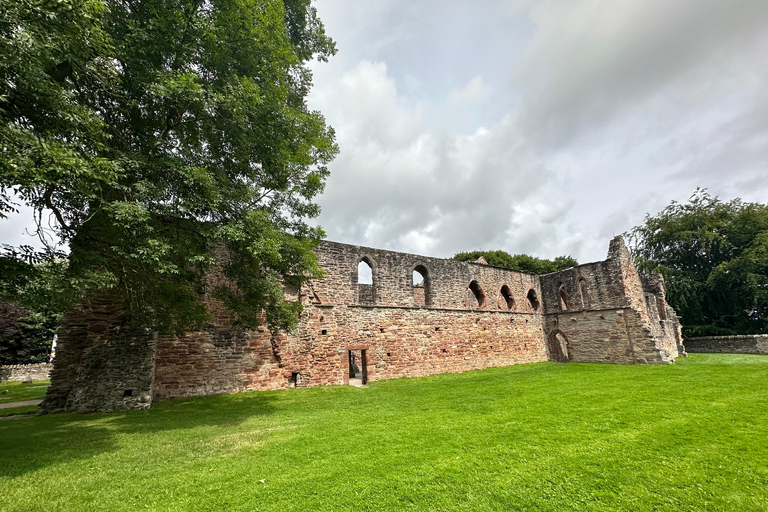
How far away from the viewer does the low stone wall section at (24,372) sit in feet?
76.3

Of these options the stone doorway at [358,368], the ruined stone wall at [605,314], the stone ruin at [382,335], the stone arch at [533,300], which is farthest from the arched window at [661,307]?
the stone doorway at [358,368]

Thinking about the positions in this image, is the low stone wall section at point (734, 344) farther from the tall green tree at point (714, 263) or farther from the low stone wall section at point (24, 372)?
the low stone wall section at point (24, 372)

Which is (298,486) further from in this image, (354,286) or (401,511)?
(354,286)

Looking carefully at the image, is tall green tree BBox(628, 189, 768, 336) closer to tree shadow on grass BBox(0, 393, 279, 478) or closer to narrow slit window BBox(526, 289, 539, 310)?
narrow slit window BBox(526, 289, 539, 310)

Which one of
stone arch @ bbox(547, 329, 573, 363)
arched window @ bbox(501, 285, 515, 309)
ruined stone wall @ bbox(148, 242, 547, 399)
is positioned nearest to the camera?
ruined stone wall @ bbox(148, 242, 547, 399)

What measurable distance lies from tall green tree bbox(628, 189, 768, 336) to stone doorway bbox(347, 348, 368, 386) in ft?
103

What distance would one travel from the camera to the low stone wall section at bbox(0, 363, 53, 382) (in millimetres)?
23250

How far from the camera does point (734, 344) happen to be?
24969mm

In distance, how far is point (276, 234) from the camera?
7.98 m

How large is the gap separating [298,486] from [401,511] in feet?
4.55

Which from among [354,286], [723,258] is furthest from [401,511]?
[723,258]

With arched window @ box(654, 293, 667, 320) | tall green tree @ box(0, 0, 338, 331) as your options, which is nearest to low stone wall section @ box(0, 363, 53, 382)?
tall green tree @ box(0, 0, 338, 331)

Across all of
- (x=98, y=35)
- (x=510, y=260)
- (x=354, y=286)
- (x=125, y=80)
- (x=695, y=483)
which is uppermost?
(x=510, y=260)

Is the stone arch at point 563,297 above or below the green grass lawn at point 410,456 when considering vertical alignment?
above
